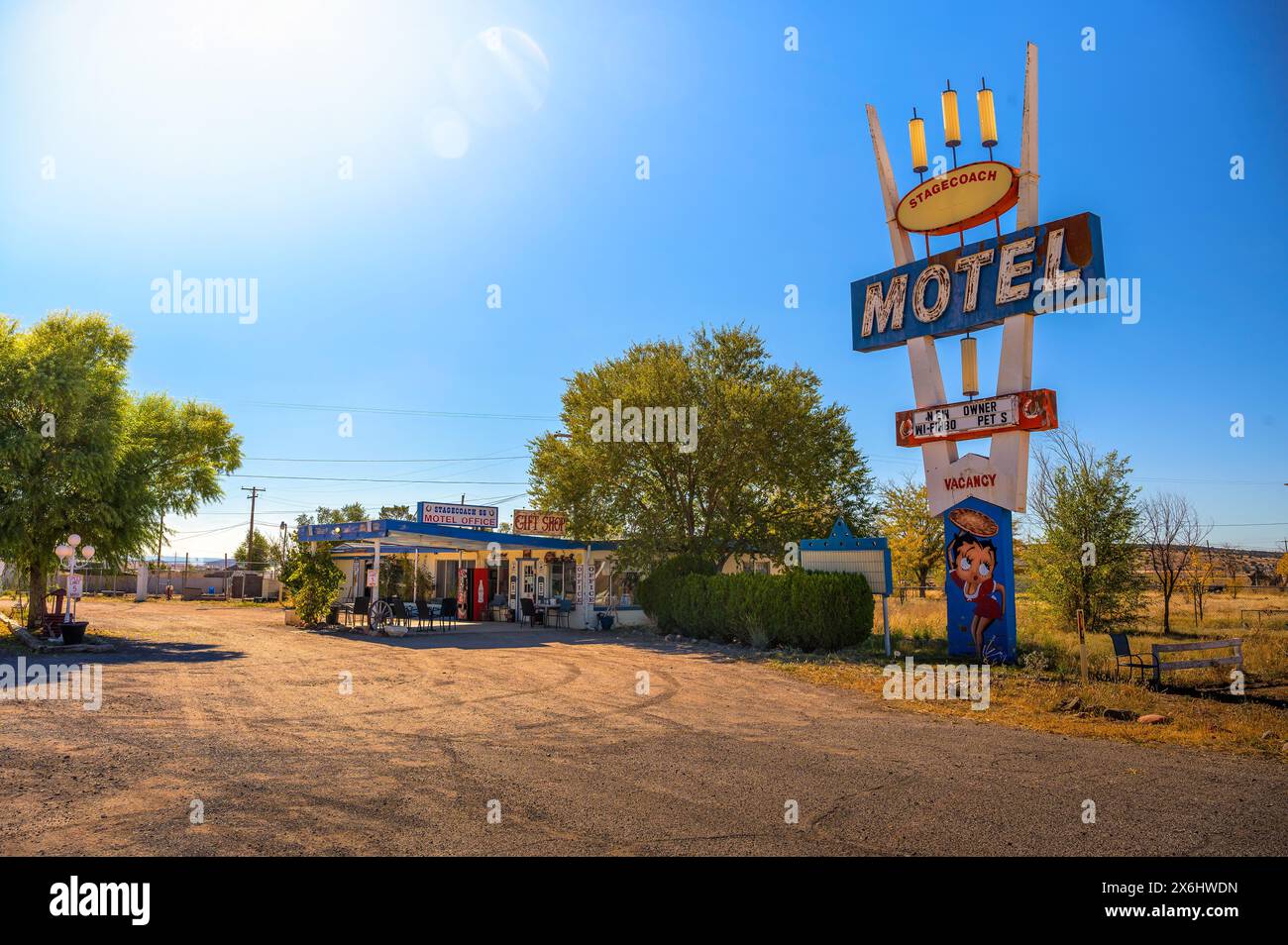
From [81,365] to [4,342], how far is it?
6.69 feet

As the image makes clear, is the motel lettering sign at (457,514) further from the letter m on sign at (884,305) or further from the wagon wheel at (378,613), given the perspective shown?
the letter m on sign at (884,305)

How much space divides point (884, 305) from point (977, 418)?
3.75 m

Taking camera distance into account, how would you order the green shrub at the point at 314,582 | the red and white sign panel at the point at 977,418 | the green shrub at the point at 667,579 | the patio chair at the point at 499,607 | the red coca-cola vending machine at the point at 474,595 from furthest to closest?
the red coca-cola vending machine at the point at 474,595
the patio chair at the point at 499,607
the green shrub at the point at 314,582
the green shrub at the point at 667,579
the red and white sign panel at the point at 977,418

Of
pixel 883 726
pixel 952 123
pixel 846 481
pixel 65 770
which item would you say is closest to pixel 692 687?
pixel 883 726

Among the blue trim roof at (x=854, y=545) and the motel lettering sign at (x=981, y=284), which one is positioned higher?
the motel lettering sign at (x=981, y=284)

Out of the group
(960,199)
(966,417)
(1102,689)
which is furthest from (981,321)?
(1102,689)

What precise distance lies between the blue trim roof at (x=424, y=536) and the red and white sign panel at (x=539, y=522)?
263 mm

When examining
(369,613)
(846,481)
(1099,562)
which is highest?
(846,481)

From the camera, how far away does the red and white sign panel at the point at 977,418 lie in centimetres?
1553

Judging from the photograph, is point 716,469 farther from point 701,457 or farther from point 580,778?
point 580,778

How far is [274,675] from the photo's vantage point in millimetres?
14383

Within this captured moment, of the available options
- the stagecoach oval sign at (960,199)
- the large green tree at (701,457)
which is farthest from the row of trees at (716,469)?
the stagecoach oval sign at (960,199)

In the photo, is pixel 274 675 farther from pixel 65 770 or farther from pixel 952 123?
pixel 952 123

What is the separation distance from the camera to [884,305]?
18.6 meters
